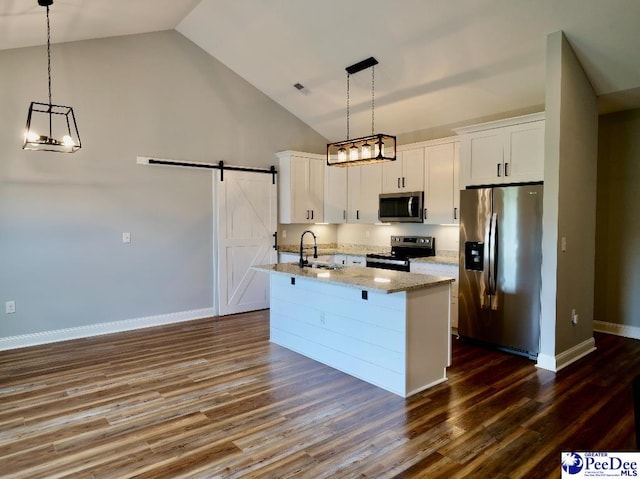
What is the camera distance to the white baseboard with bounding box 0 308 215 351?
461 cm

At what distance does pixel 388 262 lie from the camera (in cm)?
571

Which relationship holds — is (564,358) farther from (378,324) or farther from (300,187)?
(300,187)

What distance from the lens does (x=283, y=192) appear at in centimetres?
666

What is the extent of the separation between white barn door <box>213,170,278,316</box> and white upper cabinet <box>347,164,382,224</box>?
1.25 m

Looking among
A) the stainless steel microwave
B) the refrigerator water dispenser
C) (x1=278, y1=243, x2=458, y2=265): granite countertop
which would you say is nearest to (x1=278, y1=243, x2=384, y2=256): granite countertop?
(x1=278, y1=243, x2=458, y2=265): granite countertop

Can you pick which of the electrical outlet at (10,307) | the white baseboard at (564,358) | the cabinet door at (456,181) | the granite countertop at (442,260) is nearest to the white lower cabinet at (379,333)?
the white baseboard at (564,358)

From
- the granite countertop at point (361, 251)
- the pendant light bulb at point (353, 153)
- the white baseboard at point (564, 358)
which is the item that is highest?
the pendant light bulb at point (353, 153)

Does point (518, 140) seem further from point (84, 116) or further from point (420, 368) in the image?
point (84, 116)

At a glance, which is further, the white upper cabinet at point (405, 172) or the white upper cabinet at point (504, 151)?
the white upper cabinet at point (405, 172)

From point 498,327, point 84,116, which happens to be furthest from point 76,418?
point 498,327

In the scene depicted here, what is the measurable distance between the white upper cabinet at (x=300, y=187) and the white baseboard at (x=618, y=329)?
4193 millimetres

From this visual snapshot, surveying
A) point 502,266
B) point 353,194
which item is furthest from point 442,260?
point 353,194

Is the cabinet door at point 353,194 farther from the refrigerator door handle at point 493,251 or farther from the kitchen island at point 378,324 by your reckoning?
→ the refrigerator door handle at point 493,251

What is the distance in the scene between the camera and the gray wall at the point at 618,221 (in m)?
4.91
